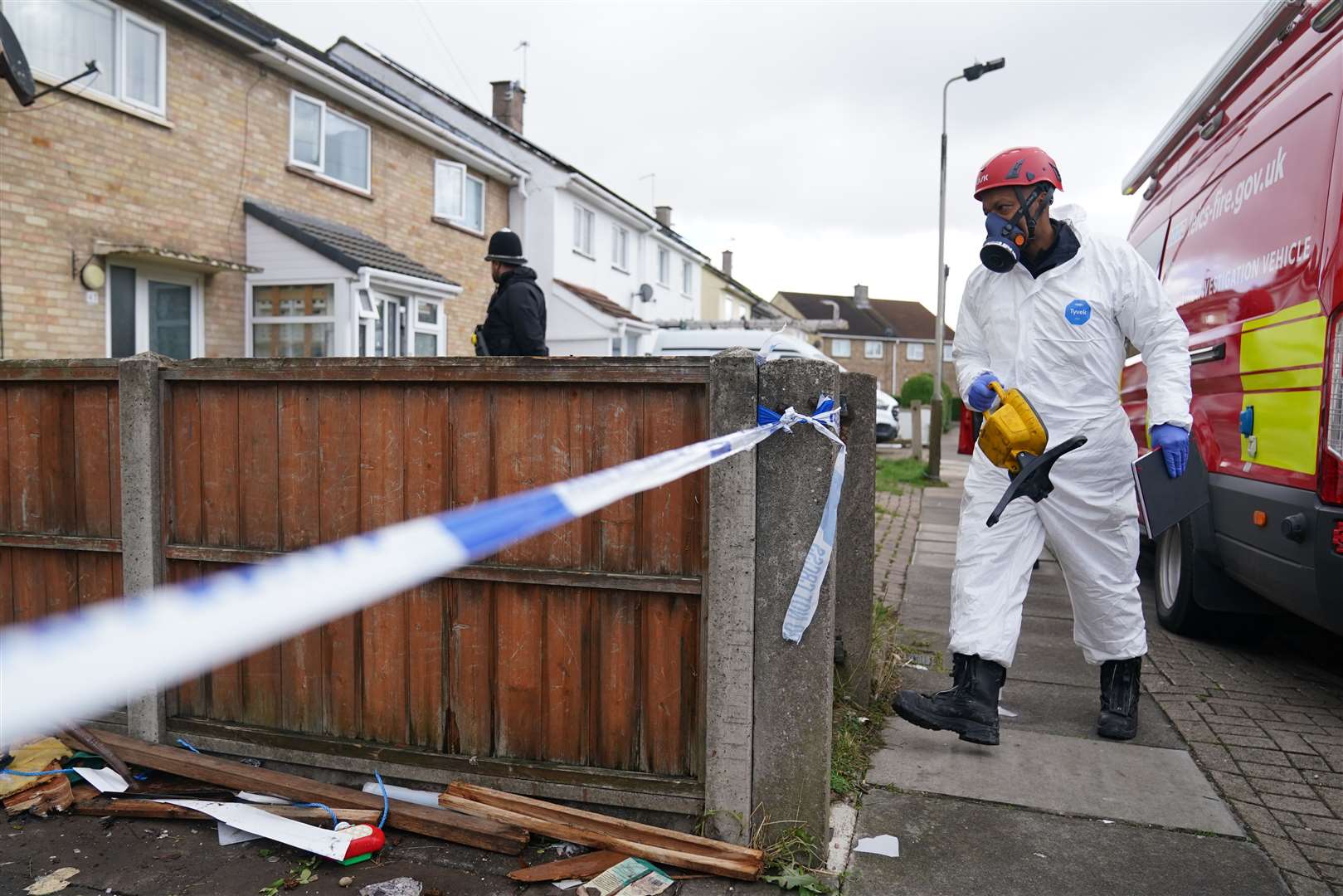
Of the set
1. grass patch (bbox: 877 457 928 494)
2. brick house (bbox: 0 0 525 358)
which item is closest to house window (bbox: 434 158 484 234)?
brick house (bbox: 0 0 525 358)

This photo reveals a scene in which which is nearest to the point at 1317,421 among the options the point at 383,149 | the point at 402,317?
the point at 402,317

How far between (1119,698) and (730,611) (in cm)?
192

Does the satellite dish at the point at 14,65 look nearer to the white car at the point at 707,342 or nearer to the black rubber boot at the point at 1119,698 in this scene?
the white car at the point at 707,342

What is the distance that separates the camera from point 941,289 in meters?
21.4

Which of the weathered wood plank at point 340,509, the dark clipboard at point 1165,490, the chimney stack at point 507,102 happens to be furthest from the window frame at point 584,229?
the dark clipboard at point 1165,490

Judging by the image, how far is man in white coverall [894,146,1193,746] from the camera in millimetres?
3396

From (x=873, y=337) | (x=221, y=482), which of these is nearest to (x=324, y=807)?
(x=221, y=482)

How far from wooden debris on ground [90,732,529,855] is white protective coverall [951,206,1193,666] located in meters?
1.70

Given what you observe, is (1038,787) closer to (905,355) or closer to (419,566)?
(419,566)

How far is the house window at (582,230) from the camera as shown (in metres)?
23.5

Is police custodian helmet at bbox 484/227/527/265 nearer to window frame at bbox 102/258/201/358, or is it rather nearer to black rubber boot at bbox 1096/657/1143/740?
black rubber boot at bbox 1096/657/1143/740

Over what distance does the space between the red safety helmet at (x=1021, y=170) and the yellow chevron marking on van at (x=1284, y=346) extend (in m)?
1.07

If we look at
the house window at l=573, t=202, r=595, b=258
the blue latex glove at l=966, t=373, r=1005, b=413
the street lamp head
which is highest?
the street lamp head

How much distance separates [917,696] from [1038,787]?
0.48m
